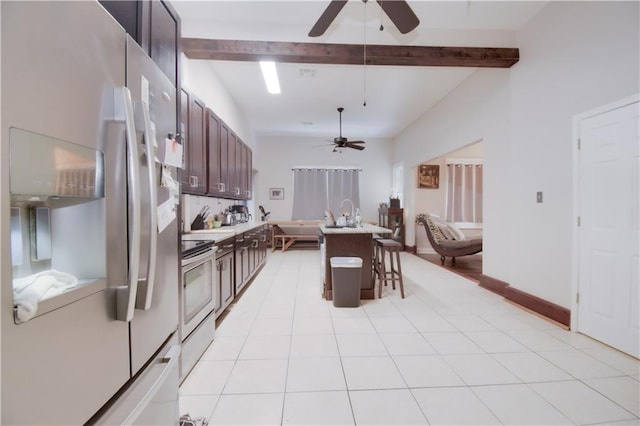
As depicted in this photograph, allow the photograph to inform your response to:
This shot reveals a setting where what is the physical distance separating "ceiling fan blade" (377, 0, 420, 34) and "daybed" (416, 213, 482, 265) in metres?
3.98

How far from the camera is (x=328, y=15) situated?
86.0 inches

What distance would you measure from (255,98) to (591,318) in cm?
547

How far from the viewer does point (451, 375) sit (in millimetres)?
1846

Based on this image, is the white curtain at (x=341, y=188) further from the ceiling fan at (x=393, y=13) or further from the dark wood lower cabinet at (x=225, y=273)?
the ceiling fan at (x=393, y=13)

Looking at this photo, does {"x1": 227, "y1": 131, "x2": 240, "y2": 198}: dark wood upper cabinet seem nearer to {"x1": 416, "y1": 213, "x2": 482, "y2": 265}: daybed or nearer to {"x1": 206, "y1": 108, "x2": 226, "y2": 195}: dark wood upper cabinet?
{"x1": 206, "y1": 108, "x2": 226, "y2": 195}: dark wood upper cabinet

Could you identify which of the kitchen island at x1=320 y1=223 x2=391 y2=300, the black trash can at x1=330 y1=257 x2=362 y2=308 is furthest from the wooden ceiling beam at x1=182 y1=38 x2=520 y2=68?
the black trash can at x1=330 y1=257 x2=362 y2=308

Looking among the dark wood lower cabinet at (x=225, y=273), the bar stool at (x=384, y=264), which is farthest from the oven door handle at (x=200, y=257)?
the bar stool at (x=384, y=264)

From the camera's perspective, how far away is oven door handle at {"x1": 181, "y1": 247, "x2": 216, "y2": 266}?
5.87 feet

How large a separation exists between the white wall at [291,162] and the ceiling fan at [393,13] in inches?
212

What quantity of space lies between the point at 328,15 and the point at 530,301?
3553 millimetres

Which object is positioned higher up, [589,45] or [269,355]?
[589,45]

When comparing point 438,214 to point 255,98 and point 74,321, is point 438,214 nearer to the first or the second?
point 255,98

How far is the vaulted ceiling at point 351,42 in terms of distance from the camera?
2732 millimetres

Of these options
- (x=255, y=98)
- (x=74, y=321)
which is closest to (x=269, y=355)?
(x=74, y=321)
